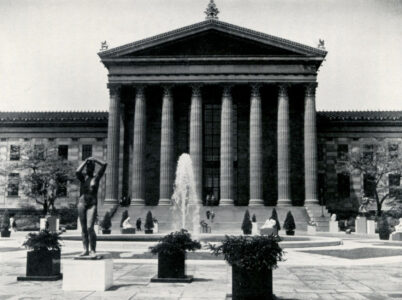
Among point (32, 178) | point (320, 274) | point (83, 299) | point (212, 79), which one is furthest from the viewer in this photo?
point (32, 178)

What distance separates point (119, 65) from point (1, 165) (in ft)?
80.6

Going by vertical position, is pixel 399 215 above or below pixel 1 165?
below

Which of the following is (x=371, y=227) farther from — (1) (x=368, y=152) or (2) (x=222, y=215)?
(1) (x=368, y=152)

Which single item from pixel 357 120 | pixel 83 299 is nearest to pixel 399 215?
pixel 357 120

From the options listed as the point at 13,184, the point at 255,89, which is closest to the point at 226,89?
the point at 255,89

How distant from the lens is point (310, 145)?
220 feet

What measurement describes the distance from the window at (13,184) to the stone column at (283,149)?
35614 mm

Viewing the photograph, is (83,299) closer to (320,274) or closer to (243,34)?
(320,274)

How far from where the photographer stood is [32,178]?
73.2 metres

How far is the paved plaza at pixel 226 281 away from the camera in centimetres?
1534

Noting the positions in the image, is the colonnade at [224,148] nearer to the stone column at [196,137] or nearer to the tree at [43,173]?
the stone column at [196,137]

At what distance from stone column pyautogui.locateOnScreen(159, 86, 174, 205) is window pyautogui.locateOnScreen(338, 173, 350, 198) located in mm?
23877

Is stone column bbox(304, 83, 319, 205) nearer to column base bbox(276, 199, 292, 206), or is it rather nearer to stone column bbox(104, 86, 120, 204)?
column base bbox(276, 199, 292, 206)

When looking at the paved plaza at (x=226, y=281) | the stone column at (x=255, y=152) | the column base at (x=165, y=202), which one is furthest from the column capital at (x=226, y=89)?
the paved plaza at (x=226, y=281)
